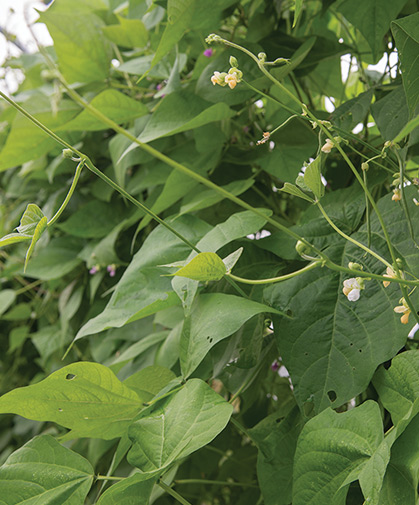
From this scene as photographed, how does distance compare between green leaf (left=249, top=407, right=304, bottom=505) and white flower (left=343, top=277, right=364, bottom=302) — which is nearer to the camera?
white flower (left=343, top=277, right=364, bottom=302)

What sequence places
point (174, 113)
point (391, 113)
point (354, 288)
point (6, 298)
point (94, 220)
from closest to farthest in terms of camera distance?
point (354, 288)
point (391, 113)
point (174, 113)
point (94, 220)
point (6, 298)

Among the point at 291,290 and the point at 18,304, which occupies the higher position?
the point at 291,290

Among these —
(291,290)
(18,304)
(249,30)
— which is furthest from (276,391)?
(18,304)

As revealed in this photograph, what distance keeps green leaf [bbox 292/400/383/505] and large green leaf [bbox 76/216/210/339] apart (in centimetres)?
19

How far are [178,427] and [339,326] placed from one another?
17cm

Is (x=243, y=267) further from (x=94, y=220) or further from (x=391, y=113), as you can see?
(x=94, y=220)

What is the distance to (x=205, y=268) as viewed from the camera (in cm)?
41

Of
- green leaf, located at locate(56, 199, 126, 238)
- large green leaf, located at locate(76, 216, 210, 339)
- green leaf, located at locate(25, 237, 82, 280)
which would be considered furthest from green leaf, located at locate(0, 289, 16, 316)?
large green leaf, located at locate(76, 216, 210, 339)

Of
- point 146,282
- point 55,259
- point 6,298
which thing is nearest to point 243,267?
point 146,282

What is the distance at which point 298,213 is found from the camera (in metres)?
0.80

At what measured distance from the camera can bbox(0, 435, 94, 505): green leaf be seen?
1.52ft

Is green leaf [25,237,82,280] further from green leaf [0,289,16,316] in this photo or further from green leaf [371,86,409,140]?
green leaf [371,86,409,140]

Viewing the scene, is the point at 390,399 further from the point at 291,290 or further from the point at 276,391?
the point at 276,391

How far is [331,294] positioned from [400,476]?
0.55 feet
